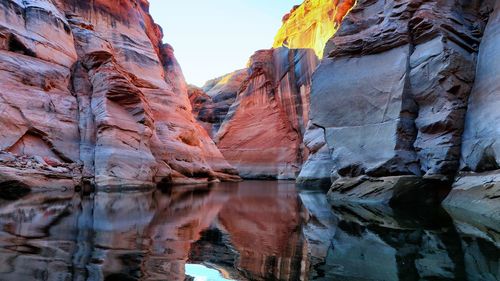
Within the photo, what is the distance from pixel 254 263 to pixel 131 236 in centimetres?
198

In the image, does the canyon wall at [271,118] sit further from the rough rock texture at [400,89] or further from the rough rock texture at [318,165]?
the rough rock texture at [400,89]

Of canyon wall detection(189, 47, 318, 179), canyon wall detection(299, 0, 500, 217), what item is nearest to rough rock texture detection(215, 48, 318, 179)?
canyon wall detection(189, 47, 318, 179)

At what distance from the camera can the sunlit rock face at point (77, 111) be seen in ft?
45.5

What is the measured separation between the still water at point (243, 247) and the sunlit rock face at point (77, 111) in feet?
24.0

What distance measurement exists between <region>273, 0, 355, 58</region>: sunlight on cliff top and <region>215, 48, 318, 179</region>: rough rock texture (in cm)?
289

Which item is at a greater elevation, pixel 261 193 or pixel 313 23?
pixel 313 23

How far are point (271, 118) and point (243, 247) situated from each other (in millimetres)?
31229

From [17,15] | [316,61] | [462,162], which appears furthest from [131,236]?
[316,61]

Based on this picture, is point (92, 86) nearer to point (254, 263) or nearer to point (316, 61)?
point (254, 263)

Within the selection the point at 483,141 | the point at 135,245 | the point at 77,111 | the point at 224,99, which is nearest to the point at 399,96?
the point at 483,141

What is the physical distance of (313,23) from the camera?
127 ft

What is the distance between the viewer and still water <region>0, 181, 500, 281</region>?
3209 millimetres

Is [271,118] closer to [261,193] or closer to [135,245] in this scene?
[261,193]

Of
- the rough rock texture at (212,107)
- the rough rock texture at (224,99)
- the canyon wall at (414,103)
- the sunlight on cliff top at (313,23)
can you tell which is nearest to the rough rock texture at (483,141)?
the canyon wall at (414,103)
